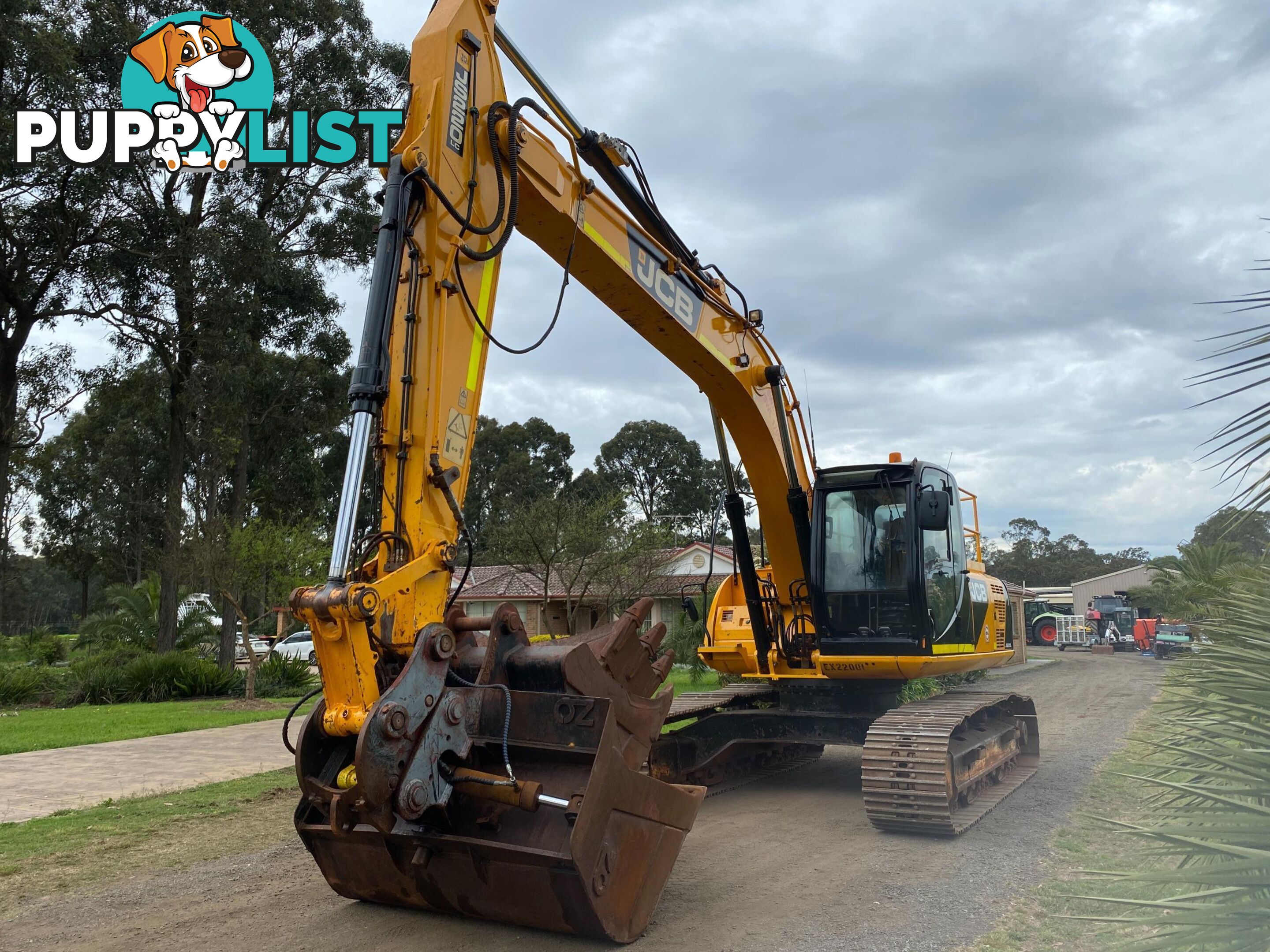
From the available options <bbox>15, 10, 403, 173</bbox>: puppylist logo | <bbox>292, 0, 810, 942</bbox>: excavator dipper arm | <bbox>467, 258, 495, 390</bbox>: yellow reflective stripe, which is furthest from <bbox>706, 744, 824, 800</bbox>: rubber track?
<bbox>15, 10, 403, 173</bbox>: puppylist logo

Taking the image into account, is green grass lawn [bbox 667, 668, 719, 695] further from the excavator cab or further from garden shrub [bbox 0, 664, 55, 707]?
garden shrub [bbox 0, 664, 55, 707]

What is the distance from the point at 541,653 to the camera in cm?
469

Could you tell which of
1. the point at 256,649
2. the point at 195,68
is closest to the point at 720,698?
the point at 195,68

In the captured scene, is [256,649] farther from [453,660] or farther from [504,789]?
[504,789]

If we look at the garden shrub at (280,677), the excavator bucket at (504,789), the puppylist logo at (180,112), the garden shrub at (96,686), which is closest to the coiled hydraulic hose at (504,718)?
the excavator bucket at (504,789)

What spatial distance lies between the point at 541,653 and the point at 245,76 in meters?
19.6

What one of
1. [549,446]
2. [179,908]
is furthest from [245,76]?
[549,446]

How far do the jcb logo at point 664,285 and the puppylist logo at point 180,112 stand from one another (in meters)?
11.1

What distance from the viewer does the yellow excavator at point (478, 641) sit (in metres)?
4.11

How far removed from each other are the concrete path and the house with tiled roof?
38.6 ft

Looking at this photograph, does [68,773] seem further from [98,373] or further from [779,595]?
[98,373]

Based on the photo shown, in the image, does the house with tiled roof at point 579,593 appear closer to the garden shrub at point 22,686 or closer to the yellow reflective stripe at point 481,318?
the garden shrub at point 22,686

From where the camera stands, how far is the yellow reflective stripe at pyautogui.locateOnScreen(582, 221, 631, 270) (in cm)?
600

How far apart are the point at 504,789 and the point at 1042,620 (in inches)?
1737
